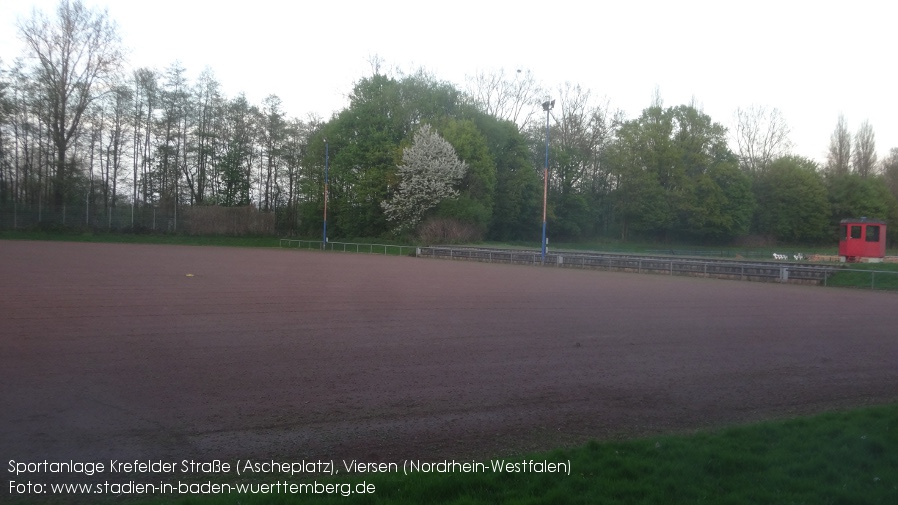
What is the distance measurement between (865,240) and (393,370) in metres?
36.6

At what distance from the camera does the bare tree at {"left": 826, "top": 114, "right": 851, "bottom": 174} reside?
68.5m

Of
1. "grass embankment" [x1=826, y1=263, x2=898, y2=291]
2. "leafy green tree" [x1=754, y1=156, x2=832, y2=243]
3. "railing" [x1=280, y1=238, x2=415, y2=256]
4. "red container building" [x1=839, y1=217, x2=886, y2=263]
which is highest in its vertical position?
"leafy green tree" [x1=754, y1=156, x2=832, y2=243]

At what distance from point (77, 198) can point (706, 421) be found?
65111 mm

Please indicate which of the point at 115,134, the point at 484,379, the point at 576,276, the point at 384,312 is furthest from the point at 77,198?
the point at 484,379

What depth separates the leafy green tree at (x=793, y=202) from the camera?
6388 centimetres

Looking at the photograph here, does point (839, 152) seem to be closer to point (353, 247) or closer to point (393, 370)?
point (353, 247)

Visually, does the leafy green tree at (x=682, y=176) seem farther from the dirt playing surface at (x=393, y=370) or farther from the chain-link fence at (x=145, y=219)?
the dirt playing surface at (x=393, y=370)

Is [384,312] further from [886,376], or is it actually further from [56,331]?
[886,376]

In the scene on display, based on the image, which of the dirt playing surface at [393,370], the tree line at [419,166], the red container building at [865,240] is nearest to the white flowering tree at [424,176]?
the tree line at [419,166]

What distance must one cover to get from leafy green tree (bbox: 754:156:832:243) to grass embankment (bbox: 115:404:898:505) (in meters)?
66.3

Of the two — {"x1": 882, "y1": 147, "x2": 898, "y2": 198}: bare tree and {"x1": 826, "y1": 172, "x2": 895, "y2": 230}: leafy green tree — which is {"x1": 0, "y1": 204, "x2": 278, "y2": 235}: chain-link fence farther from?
{"x1": 882, "y1": 147, "x2": 898, "y2": 198}: bare tree

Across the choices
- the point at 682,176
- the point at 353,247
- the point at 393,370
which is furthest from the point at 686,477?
the point at 682,176

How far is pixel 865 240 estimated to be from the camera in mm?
36500

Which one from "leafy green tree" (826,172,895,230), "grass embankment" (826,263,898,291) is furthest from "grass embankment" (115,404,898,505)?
"leafy green tree" (826,172,895,230)
